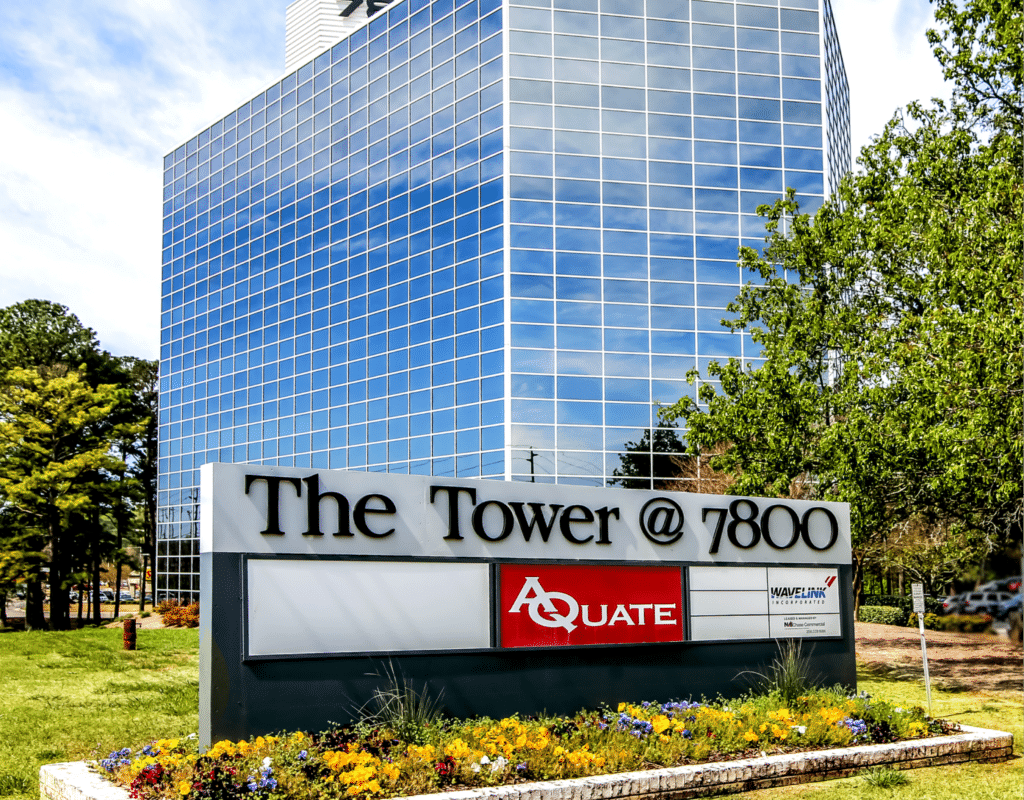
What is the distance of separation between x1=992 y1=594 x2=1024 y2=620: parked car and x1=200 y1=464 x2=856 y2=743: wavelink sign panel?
27.0 feet

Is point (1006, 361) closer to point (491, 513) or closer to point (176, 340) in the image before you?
point (491, 513)

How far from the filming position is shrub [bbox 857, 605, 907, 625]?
35.6m

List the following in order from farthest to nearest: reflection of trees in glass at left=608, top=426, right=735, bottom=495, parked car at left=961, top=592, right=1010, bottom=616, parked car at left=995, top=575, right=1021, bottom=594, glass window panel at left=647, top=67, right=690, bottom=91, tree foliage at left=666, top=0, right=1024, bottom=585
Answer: glass window panel at left=647, top=67, right=690, bottom=91 → reflection of trees in glass at left=608, top=426, right=735, bottom=495 → tree foliage at left=666, top=0, right=1024, bottom=585 → parked car at left=961, top=592, right=1010, bottom=616 → parked car at left=995, top=575, right=1021, bottom=594

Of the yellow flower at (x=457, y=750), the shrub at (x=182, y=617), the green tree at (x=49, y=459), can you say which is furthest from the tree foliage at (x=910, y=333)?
the green tree at (x=49, y=459)

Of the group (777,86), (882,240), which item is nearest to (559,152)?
(777,86)

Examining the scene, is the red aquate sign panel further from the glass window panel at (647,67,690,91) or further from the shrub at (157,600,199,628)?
the shrub at (157,600,199,628)

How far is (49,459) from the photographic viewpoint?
45812mm

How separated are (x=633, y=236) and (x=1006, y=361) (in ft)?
88.0

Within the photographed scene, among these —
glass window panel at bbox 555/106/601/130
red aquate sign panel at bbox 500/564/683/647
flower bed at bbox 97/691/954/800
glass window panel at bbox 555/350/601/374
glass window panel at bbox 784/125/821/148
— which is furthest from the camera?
glass window panel at bbox 784/125/821/148

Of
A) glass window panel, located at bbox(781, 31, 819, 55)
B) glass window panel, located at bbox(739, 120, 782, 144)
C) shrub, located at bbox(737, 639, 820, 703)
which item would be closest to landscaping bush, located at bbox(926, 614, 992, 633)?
shrub, located at bbox(737, 639, 820, 703)

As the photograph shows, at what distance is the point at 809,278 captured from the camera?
936 inches

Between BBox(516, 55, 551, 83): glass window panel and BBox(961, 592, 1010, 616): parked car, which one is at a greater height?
BBox(516, 55, 551, 83): glass window panel

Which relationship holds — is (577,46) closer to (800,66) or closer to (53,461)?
(800,66)

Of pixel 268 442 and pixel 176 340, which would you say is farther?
pixel 176 340
